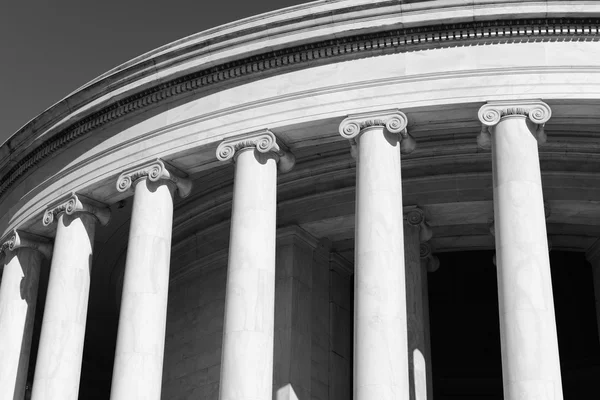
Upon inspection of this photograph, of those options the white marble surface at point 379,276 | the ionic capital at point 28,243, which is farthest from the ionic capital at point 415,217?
the ionic capital at point 28,243

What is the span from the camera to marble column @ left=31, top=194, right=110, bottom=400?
64.3m

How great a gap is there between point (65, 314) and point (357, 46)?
89.1 ft

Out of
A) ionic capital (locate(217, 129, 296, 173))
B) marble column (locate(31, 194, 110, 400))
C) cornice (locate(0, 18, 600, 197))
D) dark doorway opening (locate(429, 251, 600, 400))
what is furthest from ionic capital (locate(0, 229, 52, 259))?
dark doorway opening (locate(429, 251, 600, 400))

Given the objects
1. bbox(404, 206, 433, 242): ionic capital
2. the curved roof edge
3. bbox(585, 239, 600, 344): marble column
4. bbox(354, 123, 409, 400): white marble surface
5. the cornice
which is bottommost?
bbox(354, 123, 409, 400): white marble surface

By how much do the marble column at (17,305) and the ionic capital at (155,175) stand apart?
43.1 feet

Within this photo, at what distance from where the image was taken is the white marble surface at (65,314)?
64.2 m

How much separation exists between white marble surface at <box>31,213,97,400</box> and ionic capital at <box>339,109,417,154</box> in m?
21.7

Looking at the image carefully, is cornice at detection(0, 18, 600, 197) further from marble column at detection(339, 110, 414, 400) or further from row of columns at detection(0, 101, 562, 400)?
marble column at detection(339, 110, 414, 400)

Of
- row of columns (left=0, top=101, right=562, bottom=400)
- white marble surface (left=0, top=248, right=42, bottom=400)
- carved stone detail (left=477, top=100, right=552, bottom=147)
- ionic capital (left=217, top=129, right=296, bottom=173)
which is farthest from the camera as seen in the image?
white marble surface (left=0, top=248, right=42, bottom=400)

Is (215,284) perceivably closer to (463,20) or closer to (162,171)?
(162,171)

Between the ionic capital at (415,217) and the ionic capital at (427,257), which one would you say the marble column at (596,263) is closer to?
the ionic capital at (427,257)

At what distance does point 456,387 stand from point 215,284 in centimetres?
4458

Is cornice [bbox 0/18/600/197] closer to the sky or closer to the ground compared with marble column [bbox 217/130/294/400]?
closer to the sky

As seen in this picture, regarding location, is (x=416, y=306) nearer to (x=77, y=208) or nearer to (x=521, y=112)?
(x=521, y=112)
